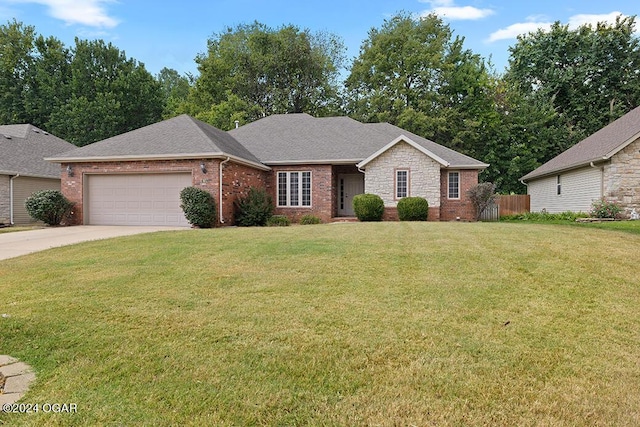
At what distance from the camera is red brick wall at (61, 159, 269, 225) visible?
14688mm

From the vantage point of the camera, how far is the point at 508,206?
73.0ft

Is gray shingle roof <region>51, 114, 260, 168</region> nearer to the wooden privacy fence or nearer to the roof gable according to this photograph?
the roof gable

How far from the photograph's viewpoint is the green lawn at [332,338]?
2625mm

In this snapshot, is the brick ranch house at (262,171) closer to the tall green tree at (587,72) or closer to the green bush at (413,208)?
the green bush at (413,208)

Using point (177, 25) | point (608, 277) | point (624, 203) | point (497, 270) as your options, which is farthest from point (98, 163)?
point (624, 203)

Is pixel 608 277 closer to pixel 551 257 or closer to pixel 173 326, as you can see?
pixel 551 257

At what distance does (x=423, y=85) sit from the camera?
29.6 metres

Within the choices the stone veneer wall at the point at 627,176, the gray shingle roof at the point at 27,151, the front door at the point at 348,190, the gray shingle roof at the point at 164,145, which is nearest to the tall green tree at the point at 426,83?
the front door at the point at 348,190

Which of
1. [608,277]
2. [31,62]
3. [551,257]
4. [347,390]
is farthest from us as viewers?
[31,62]

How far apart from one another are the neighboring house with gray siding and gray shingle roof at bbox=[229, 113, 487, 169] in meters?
9.33

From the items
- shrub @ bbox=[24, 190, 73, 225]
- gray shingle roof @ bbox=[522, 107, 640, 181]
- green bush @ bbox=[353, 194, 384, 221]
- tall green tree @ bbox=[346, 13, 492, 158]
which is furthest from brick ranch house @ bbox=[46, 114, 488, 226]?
tall green tree @ bbox=[346, 13, 492, 158]

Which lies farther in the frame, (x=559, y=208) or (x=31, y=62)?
(x=31, y=62)

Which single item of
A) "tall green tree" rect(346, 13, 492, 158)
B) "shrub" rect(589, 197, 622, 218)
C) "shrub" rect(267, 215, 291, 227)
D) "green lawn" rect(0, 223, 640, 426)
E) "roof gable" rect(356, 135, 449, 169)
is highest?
"tall green tree" rect(346, 13, 492, 158)

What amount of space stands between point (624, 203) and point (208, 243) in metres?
16.7
